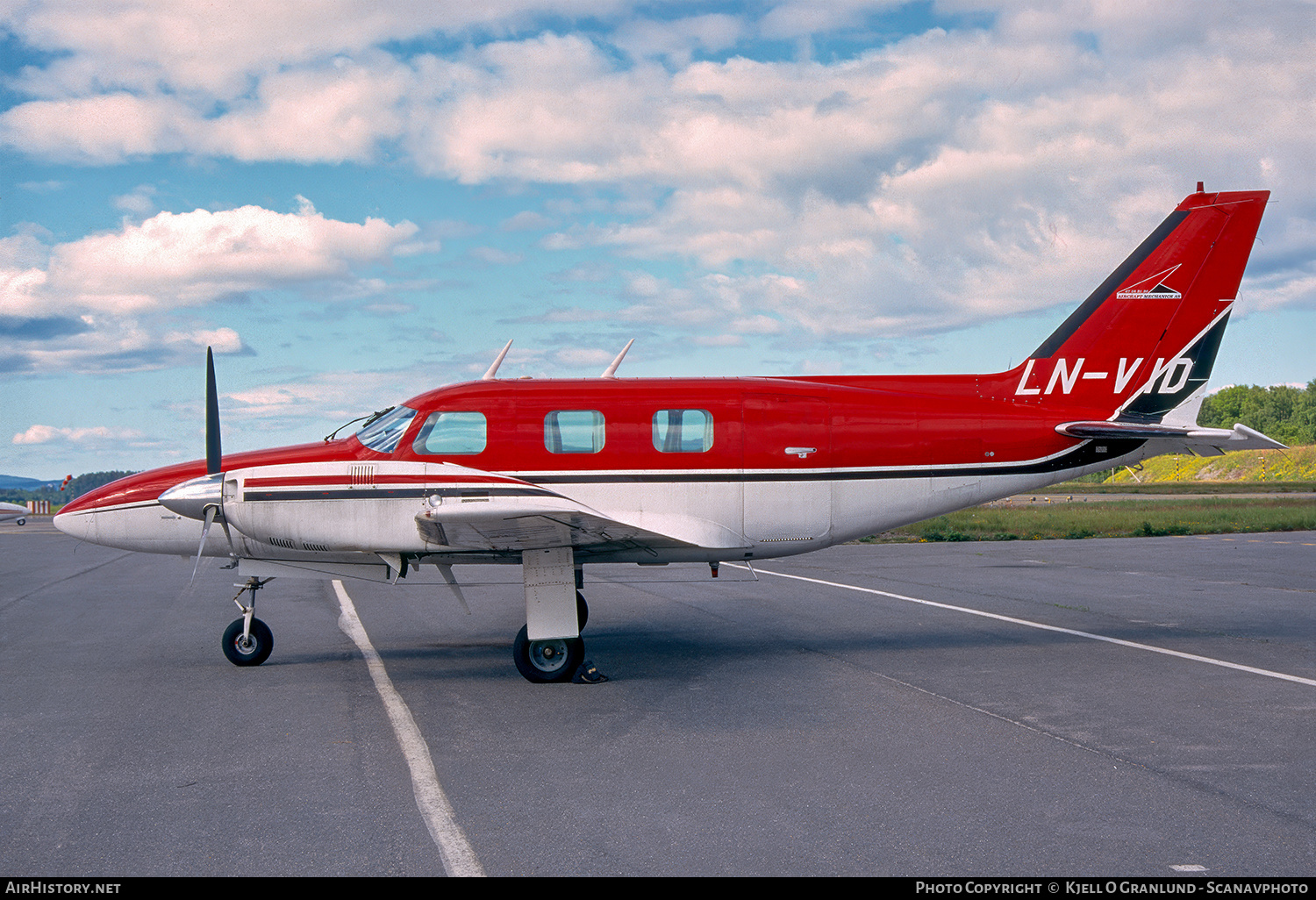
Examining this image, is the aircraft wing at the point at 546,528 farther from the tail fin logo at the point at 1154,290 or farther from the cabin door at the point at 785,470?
the tail fin logo at the point at 1154,290

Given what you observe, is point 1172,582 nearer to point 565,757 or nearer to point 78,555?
point 565,757

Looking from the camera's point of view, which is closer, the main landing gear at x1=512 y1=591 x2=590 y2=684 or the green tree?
the main landing gear at x1=512 y1=591 x2=590 y2=684

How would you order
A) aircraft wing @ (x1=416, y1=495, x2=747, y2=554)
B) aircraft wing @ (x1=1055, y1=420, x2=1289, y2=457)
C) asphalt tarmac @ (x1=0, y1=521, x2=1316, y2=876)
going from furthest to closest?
aircraft wing @ (x1=1055, y1=420, x2=1289, y2=457) → aircraft wing @ (x1=416, y1=495, x2=747, y2=554) → asphalt tarmac @ (x1=0, y1=521, x2=1316, y2=876)

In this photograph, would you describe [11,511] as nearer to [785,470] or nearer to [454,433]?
[454,433]

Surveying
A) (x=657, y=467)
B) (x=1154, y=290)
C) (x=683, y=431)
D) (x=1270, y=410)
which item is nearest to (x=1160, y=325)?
(x=1154, y=290)

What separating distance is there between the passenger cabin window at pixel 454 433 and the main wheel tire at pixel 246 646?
8.06 feet

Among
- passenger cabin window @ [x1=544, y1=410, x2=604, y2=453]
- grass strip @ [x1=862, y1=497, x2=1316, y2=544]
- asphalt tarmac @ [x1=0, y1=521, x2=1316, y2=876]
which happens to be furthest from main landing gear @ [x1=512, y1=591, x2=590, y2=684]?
grass strip @ [x1=862, y1=497, x2=1316, y2=544]

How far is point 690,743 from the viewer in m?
6.79

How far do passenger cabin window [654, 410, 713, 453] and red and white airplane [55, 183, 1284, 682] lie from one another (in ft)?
0.06

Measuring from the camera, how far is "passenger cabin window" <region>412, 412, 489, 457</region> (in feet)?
31.9

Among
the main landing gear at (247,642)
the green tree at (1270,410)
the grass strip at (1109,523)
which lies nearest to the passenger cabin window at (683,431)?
the main landing gear at (247,642)

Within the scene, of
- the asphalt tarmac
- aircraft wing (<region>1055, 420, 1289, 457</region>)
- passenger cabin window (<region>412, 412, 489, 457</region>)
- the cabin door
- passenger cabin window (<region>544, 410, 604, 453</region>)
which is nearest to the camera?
the asphalt tarmac

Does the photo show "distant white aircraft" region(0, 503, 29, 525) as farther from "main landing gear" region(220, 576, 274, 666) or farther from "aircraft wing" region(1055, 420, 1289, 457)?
"aircraft wing" region(1055, 420, 1289, 457)
